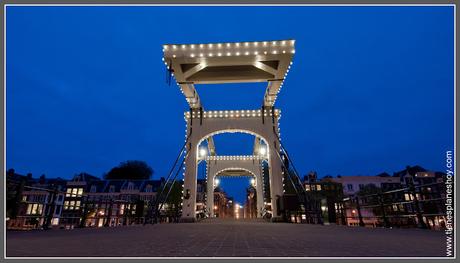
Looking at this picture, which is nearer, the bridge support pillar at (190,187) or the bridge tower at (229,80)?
the bridge tower at (229,80)

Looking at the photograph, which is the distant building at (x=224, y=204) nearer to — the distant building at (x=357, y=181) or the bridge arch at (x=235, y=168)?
the distant building at (x=357, y=181)

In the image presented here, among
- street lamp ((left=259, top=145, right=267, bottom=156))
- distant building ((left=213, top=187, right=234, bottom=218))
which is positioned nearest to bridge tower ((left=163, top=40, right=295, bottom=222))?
street lamp ((left=259, top=145, right=267, bottom=156))

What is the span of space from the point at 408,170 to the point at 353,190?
416 inches

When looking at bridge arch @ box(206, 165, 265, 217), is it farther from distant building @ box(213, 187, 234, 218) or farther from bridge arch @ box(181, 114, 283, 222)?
distant building @ box(213, 187, 234, 218)

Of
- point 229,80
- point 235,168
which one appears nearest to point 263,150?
point 235,168

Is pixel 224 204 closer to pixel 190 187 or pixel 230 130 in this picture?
pixel 190 187

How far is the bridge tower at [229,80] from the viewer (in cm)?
1277

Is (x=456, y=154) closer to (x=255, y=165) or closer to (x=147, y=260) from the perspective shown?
(x=147, y=260)

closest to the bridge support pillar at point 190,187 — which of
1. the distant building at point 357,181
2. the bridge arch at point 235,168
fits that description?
the bridge arch at point 235,168

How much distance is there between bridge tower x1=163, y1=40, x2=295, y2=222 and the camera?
1277cm

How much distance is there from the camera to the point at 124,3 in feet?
16.4

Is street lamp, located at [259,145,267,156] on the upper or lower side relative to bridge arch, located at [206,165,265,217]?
upper

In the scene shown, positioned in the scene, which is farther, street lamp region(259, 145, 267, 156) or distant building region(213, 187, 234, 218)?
distant building region(213, 187, 234, 218)

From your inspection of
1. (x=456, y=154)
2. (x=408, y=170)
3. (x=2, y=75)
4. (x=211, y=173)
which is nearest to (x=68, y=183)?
(x=211, y=173)
